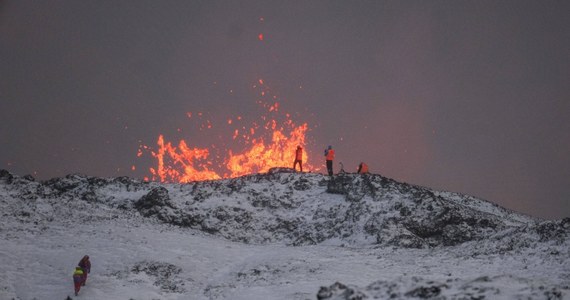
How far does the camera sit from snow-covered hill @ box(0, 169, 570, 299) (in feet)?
62.3

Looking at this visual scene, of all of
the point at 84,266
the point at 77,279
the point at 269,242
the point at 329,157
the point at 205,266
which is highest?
the point at 329,157

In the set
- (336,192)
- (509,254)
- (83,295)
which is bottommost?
(83,295)

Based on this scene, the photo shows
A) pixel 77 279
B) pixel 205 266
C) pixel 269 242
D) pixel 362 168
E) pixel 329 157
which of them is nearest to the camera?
pixel 77 279

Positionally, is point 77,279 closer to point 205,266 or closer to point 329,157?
point 205,266

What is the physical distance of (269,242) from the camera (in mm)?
33969

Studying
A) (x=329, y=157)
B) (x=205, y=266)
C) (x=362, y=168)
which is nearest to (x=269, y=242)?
(x=205, y=266)

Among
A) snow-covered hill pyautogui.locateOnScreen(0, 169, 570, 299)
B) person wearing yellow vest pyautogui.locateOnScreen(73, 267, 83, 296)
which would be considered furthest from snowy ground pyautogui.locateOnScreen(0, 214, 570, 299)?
person wearing yellow vest pyautogui.locateOnScreen(73, 267, 83, 296)

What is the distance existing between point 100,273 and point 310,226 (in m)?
18.7

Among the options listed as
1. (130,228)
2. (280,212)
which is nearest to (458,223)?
(280,212)

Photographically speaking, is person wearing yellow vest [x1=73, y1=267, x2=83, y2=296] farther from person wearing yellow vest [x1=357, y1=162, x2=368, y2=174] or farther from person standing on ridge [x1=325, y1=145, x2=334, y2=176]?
person wearing yellow vest [x1=357, y1=162, x2=368, y2=174]

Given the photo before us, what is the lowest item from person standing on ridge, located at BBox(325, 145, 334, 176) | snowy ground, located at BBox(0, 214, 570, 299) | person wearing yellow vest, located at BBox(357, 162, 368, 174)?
snowy ground, located at BBox(0, 214, 570, 299)

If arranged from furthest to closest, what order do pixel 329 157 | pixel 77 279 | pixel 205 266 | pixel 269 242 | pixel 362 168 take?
pixel 329 157 < pixel 362 168 < pixel 269 242 < pixel 205 266 < pixel 77 279

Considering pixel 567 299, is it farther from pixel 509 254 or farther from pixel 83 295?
pixel 83 295

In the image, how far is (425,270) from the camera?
2102 cm
